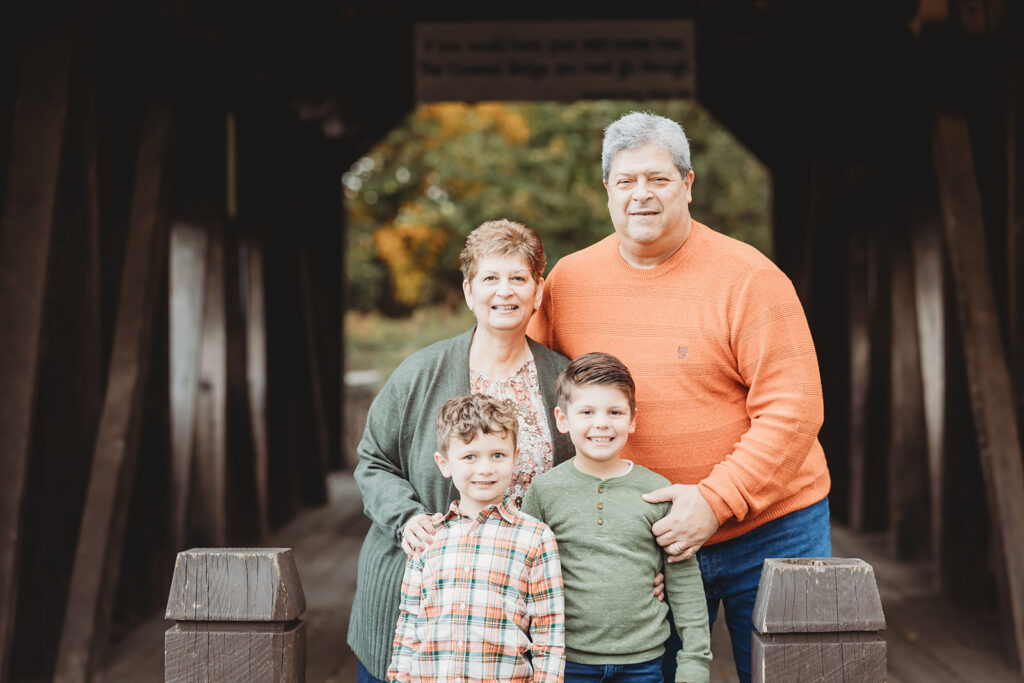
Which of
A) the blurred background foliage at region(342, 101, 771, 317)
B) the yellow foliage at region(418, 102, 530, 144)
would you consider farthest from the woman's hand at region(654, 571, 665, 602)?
the yellow foliage at region(418, 102, 530, 144)

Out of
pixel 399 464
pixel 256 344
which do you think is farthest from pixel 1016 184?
pixel 256 344

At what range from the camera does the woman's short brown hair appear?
6.85ft

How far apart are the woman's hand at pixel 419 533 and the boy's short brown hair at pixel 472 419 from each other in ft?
0.44

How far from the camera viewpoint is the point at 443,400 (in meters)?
2.15

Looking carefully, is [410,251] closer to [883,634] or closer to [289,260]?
[289,260]

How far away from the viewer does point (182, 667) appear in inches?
61.1

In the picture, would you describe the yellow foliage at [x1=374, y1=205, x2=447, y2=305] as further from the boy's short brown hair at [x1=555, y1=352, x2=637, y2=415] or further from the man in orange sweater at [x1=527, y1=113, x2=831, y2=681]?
the boy's short brown hair at [x1=555, y1=352, x2=637, y2=415]

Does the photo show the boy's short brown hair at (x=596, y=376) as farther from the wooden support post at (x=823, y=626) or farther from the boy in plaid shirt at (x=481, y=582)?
the wooden support post at (x=823, y=626)

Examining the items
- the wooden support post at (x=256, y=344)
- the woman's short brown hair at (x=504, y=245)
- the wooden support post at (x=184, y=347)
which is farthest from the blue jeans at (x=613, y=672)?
the wooden support post at (x=256, y=344)

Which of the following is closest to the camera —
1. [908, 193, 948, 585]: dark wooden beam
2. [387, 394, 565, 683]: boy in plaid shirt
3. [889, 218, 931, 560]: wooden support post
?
[387, 394, 565, 683]: boy in plaid shirt

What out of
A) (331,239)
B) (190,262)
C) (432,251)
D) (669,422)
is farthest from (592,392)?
(432,251)

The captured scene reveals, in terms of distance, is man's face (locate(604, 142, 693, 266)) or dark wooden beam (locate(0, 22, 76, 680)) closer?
man's face (locate(604, 142, 693, 266))

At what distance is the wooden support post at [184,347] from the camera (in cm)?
520

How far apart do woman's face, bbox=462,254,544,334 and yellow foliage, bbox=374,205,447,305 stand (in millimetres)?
15590
